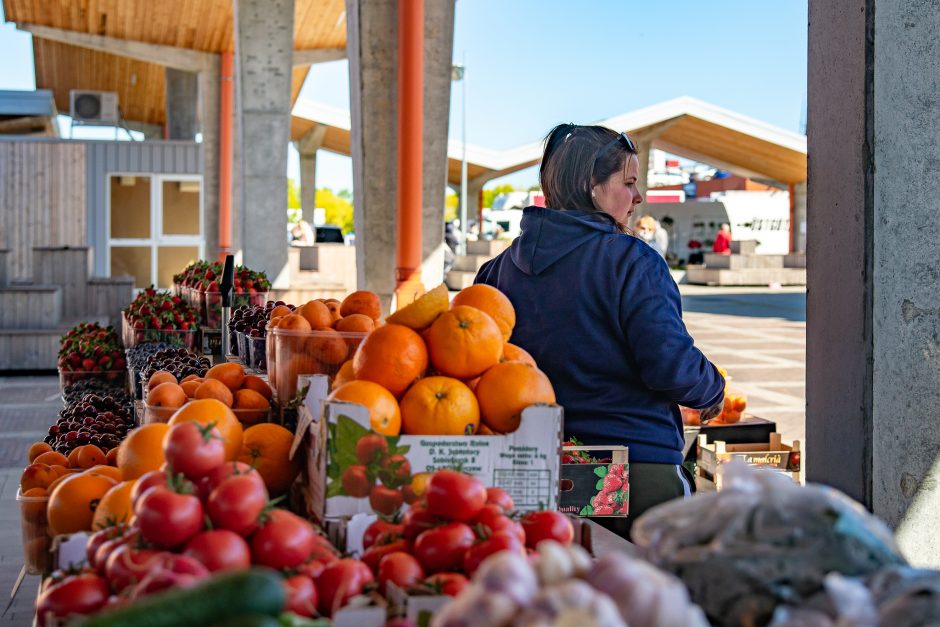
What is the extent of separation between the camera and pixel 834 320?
3.20m

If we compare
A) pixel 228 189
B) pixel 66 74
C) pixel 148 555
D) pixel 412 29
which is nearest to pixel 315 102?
pixel 66 74

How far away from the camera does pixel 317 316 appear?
9.25 ft

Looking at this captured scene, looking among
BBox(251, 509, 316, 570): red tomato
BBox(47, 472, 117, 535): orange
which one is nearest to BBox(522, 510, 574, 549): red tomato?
BBox(251, 509, 316, 570): red tomato

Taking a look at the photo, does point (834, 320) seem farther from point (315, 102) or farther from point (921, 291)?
point (315, 102)

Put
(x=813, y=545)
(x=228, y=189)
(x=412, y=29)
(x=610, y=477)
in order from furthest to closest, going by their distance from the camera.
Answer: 1. (x=228, y=189)
2. (x=412, y=29)
3. (x=610, y=477)
4. (x=813, y=545)

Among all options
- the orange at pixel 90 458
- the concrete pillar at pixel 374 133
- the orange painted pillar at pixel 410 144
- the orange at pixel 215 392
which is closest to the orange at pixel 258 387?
the orange at pixel 215 392

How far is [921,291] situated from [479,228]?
123 feet

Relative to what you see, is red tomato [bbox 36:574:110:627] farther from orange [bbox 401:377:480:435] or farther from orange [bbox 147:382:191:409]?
orange [bbox 147:382:191:409]

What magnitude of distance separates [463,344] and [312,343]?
2.24 ft

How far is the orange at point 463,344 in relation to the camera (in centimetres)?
218

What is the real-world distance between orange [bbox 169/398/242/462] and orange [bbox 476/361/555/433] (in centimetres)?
53

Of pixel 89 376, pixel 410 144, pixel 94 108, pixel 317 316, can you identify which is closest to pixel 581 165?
pixel 317 316

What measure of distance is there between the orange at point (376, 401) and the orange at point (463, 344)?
19 centimetres

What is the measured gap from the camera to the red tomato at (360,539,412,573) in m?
1.70
